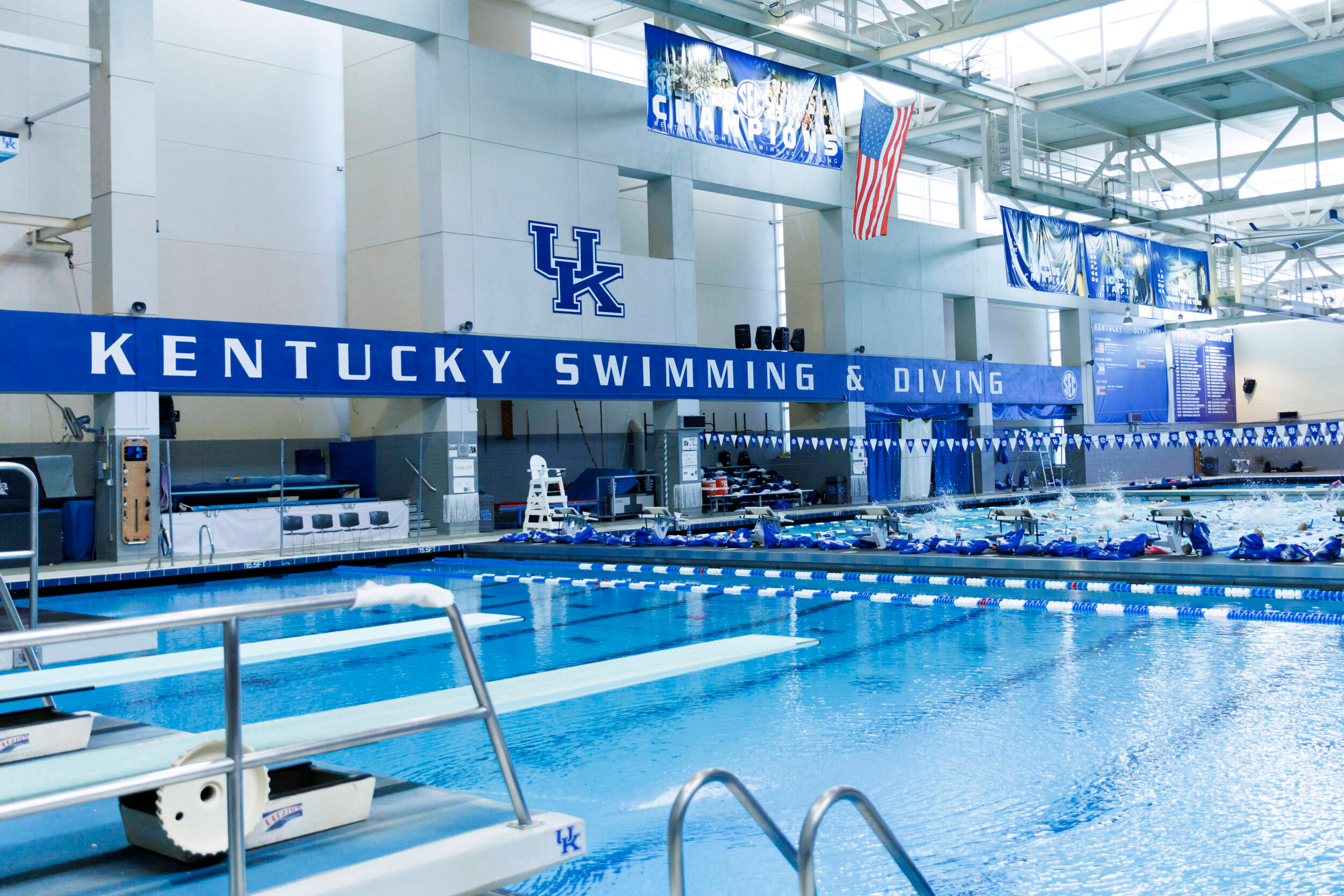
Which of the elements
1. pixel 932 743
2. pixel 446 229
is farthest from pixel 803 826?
pixel 446 229

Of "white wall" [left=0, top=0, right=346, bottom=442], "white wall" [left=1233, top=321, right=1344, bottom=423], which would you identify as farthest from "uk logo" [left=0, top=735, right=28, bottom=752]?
"white wall" [left=1233, top=321, right=1344, bottom=423]

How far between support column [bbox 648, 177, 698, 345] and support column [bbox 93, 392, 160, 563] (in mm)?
8901

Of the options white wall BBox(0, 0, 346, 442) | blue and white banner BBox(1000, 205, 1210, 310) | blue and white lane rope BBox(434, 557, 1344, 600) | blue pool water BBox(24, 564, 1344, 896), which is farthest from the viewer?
blue and white banner BBox(1000, 205, 1210, 310)

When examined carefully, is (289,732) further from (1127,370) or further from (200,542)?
(1127,370)

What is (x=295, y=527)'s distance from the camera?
1457cm

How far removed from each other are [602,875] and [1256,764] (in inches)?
110

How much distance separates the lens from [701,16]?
48.5 ft

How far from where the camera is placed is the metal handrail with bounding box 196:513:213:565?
520 inches

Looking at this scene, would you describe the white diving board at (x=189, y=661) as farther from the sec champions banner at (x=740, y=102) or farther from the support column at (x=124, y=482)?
the sec champions banner at (x=740, y=102)

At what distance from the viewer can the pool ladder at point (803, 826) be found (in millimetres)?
2170

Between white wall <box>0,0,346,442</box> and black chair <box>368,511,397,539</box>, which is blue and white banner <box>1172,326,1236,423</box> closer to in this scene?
white wall <box>0,0,346,442</box>

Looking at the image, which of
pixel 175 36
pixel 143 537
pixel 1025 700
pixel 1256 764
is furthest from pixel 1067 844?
pixel 175 36

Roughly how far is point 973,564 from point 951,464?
48.9ft

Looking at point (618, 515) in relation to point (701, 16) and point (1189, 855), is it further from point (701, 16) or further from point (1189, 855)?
point (1189, 855)
